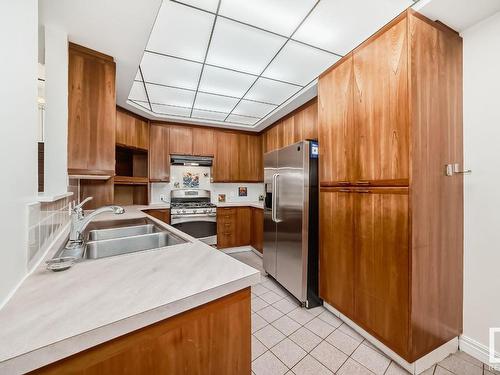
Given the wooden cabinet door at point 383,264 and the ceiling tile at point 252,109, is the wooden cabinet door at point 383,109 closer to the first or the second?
the wooden cabinet door at point 383,264

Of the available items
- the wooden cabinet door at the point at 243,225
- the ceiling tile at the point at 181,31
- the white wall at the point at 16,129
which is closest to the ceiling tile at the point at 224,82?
the ceiling tile at the point at 181,31

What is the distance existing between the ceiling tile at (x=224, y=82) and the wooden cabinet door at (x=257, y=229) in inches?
79.6

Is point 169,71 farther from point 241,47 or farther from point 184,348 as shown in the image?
point 184,348

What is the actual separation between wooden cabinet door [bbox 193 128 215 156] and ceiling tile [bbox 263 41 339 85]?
6.69 feet

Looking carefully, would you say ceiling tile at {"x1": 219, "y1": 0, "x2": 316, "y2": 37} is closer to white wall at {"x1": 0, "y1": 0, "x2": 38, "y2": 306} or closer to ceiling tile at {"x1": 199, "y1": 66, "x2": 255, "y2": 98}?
ceiling tile at {"x1": 199, "y1": 66, "x2": 255, "y2": 98}

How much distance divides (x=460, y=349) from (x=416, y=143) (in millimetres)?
1611

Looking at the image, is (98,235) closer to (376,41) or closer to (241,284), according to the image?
(241,284)

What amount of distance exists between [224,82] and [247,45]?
2.25 ft

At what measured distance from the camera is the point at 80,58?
5.94 feet

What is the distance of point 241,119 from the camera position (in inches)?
152

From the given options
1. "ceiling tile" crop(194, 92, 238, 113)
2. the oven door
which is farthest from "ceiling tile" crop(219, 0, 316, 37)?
the oven door

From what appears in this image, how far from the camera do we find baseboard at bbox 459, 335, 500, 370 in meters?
1.46

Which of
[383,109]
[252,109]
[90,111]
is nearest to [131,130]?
[90,111]

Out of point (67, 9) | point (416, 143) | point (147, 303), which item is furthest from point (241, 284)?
point (67, 9)
